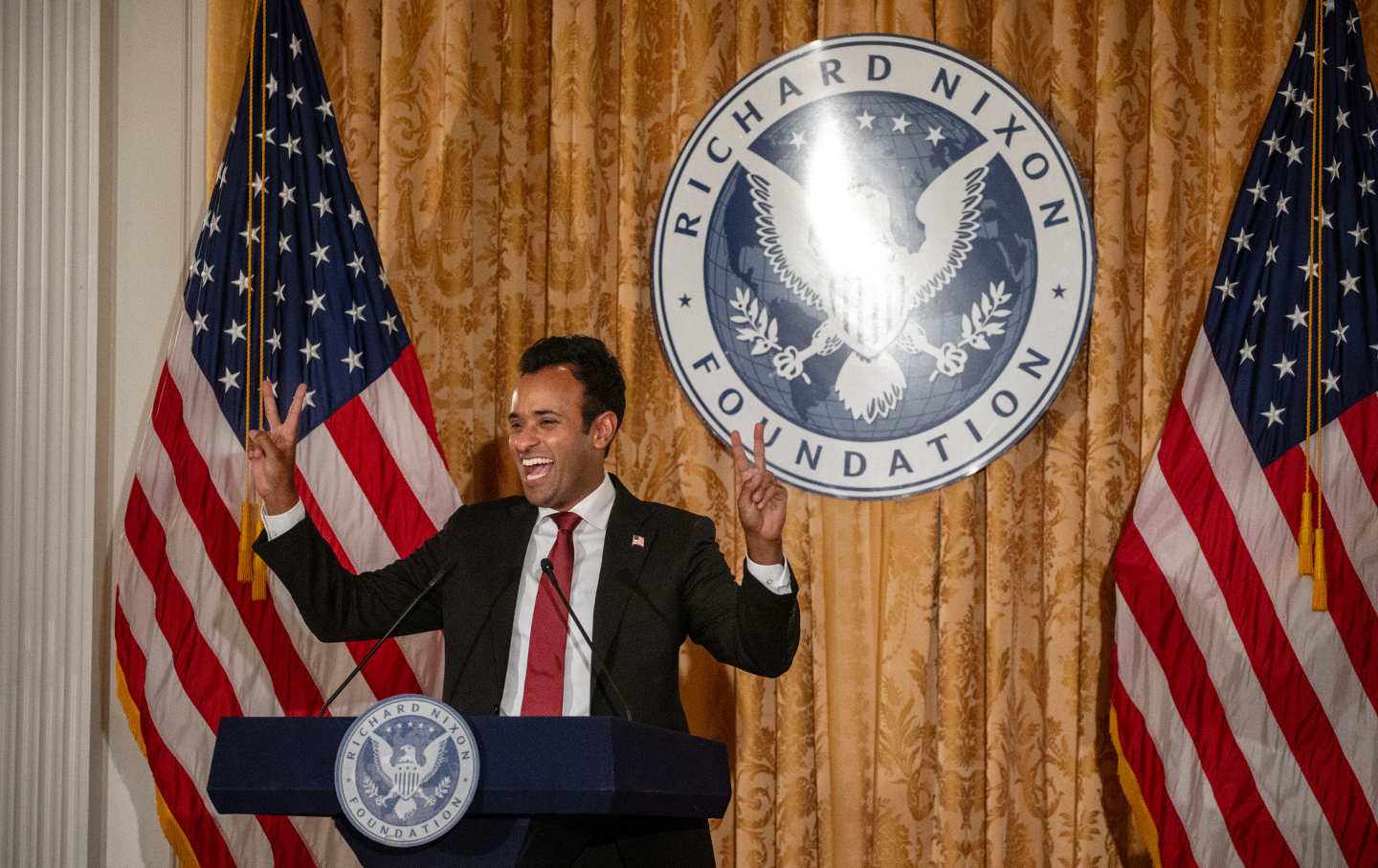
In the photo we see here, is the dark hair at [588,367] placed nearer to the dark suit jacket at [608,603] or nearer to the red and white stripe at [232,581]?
the dark suit jacket at [608,603]

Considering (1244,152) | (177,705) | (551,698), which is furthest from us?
(1244,152)

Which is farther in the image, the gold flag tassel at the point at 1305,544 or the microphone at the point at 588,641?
the gold flag tassel at the point at 1305,544

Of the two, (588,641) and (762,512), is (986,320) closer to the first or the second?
(762,512)

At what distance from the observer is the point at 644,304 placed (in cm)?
402

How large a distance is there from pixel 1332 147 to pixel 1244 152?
0.21 m

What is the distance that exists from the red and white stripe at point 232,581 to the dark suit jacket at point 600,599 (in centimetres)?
62

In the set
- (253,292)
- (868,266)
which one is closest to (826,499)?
(868,266)

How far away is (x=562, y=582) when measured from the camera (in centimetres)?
303

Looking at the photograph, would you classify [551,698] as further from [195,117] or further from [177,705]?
[195,117]

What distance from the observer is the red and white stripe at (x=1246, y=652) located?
356 centimetres

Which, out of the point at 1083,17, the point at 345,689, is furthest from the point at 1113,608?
the point at 345,689

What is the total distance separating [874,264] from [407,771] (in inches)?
87.7

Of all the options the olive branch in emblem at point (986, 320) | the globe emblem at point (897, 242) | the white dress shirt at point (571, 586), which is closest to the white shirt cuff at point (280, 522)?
the white dress shirt at point (571, 586)

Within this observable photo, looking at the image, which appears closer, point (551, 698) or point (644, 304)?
point (551, 698)
